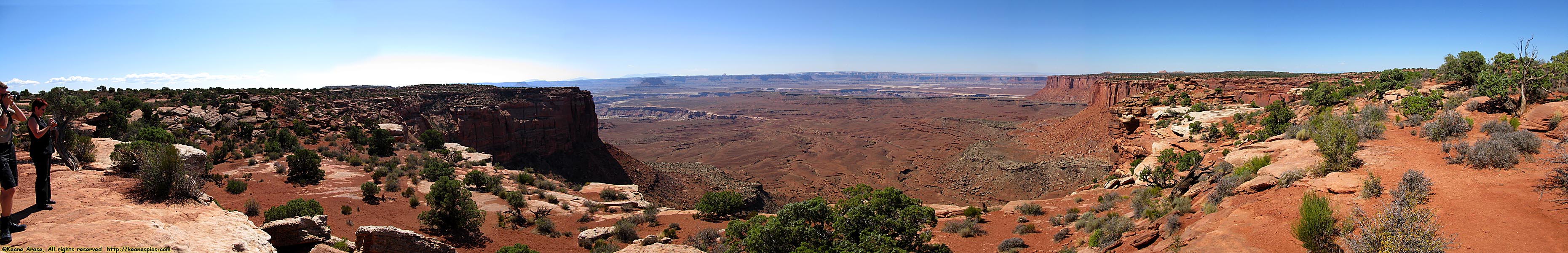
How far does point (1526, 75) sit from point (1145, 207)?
11966 mm

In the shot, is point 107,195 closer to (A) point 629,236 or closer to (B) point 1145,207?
(A) point 629,236

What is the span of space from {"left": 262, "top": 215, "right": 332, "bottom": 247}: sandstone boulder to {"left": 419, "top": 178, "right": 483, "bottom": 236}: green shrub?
3.92 meters

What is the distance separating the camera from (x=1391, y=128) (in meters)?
14.3

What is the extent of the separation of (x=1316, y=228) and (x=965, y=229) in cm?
761

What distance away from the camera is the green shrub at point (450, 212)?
1382cm

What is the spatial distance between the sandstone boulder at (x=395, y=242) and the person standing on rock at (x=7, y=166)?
383 cm

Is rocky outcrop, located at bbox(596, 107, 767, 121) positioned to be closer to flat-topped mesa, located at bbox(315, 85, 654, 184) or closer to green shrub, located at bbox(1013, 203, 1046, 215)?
flat-topped mesa, located at bbox(315, 85, 654, 184)

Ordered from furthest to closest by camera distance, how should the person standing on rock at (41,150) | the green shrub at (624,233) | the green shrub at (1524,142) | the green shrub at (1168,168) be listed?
1. the green shrub at (1168,168)
2. the green shrub at (624,233)
3. the green shrub at (1524,142)
4. the person standing on rock at (41,150)

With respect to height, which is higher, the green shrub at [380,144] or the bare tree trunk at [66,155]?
the bare tree trunk at [66,155]

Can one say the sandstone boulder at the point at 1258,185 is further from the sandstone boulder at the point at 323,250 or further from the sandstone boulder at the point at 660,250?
the sandstone boulder at the point at 323,250

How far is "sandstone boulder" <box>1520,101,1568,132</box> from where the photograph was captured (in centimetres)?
1177

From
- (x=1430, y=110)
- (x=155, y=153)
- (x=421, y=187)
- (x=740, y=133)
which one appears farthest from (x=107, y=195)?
(x=740, y=133)

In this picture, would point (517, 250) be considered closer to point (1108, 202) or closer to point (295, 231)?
point (295, 231)

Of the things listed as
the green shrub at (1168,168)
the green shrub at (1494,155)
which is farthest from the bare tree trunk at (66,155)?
the green shrub at (1168,168)
